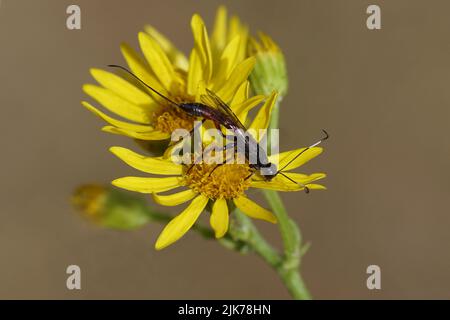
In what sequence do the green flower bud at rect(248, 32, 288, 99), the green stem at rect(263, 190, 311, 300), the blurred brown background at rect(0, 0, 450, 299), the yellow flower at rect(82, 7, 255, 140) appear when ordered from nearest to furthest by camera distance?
the green stem at rect(263, 190, 311, 300), the yellow flower at rect(82, 7, 255, 140), the green flower bud at rect(248, 32, 288, 99), the blurred brown background at rect(0, 0, 450, 299)

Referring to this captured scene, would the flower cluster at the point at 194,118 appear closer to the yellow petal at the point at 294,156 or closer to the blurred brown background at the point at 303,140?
the yellow petal at the point at 294,156

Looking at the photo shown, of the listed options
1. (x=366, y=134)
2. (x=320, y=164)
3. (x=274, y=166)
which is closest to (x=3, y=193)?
(x=320, y=164)

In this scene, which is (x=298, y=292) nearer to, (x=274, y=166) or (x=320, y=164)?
(x=274, y=166)

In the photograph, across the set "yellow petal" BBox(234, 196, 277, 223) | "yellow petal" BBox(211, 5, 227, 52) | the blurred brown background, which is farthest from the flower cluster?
the blurred brown background

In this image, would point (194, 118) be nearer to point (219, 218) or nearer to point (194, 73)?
point (194, 73)

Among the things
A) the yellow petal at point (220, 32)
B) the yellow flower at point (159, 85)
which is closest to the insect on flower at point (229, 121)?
the yellow flower at point (159, 85)

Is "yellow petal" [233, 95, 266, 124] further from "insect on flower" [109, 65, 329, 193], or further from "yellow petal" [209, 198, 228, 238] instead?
"yellow petal" [209, 198, 228, 238]
